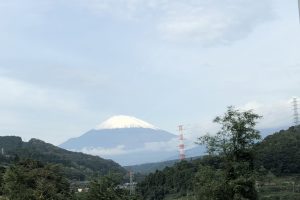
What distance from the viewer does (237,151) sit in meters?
20.5

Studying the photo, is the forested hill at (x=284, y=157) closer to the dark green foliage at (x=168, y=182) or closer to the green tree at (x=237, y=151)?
the dark green foliage at (x=168, y=182)

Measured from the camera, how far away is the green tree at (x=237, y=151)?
19672 millimetres

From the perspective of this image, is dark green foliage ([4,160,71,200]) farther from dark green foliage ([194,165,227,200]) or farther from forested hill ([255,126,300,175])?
forested hill ([255,126,300,175])

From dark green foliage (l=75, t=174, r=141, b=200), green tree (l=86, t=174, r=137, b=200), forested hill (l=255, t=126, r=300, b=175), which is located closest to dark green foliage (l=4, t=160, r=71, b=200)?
dark green foliage (l=75, t=174, r=141, b=200)

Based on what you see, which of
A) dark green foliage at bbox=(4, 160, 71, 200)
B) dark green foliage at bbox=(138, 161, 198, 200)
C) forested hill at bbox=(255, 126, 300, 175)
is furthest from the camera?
dark green foliage at bbox=(138, 161, 198, 200)

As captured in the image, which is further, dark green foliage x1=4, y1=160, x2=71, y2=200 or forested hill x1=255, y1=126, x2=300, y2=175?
forested hill x1=255, y1=126, x2=300, y2=175

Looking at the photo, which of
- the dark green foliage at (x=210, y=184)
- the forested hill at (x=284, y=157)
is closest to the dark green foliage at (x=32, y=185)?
the dark green foliage at (x=210, y=184)

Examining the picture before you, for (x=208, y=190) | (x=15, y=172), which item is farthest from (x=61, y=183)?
(x=208, y=190)

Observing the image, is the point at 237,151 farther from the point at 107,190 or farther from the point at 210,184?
the point at 107,190

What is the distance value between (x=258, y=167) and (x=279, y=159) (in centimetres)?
8449

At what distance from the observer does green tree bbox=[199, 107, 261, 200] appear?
19672 mm

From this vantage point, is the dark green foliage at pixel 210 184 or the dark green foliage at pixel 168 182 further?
the dark green foliage at pixel 168 182

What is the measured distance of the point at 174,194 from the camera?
105 metres

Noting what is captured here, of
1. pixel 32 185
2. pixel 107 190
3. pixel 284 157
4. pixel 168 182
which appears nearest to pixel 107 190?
pixel 107 190
